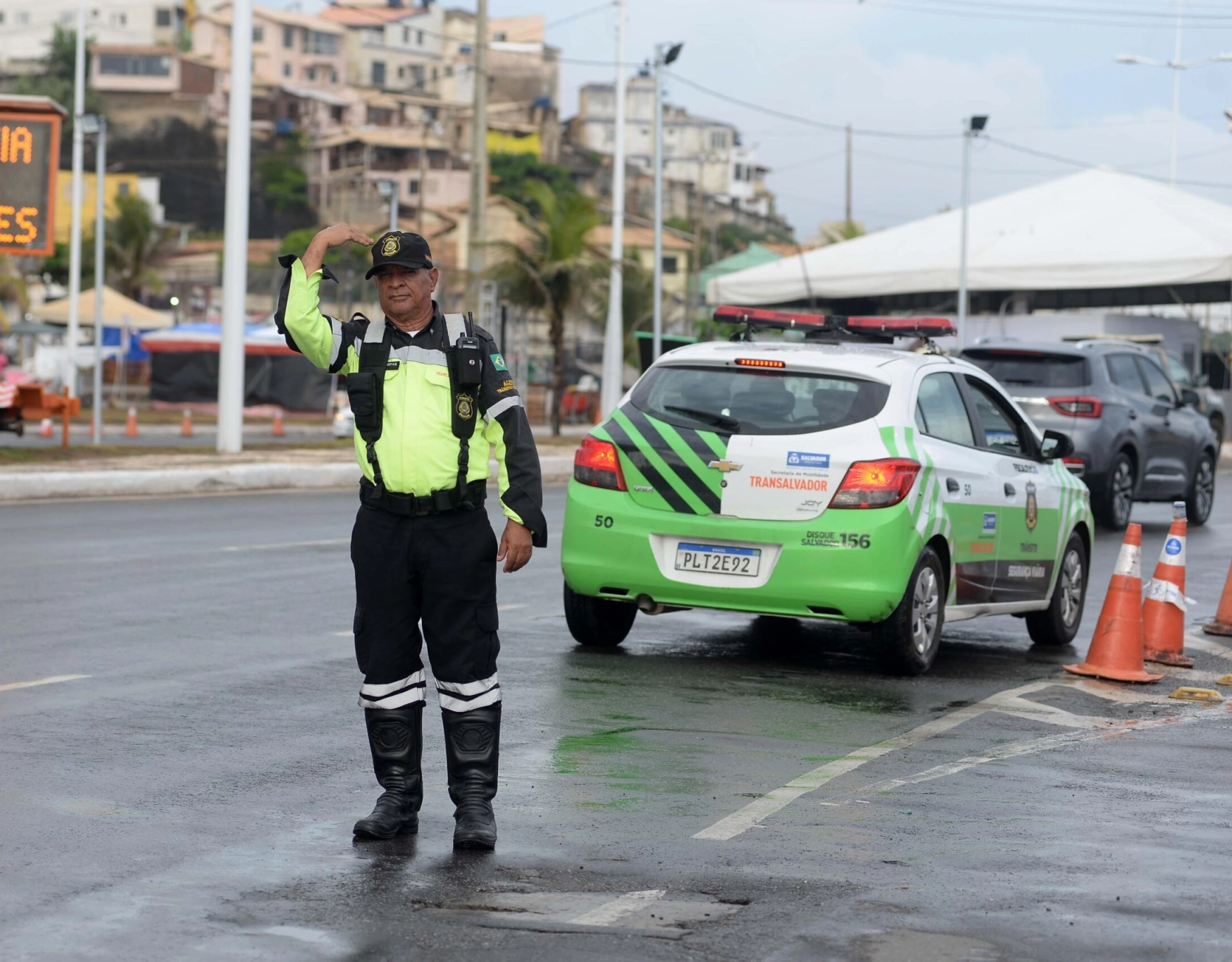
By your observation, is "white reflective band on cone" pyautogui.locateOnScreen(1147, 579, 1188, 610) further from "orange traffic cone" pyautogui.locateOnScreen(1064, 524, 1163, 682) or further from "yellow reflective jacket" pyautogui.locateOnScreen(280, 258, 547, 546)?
"yellow reflective jacket" pyautogui.locateOnScreen(280, 258, 547, 546)

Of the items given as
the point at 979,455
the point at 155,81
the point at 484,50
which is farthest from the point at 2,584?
the point at 155,81

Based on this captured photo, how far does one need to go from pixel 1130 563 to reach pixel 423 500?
5156mm

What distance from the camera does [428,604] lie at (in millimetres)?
5738

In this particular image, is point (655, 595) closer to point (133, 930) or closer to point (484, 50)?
point (133, 930)

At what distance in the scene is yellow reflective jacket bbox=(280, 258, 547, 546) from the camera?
565cm

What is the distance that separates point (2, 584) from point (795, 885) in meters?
8.00

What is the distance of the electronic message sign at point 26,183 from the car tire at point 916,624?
603 inches

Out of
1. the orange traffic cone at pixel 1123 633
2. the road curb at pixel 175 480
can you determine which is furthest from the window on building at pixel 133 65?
the orange traffic cone at pixel 1123 633

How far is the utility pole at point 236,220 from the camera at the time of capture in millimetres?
23500

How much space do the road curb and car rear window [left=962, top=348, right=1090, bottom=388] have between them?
4268 mm

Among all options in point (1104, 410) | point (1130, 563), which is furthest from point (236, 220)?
point (1130, 563)

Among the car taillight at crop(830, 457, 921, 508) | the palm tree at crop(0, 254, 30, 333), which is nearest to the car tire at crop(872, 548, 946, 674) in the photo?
the car taillight at crop(830, 457, 921, 508)

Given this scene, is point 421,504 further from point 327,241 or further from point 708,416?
point 708,416

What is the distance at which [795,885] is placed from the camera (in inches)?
205
